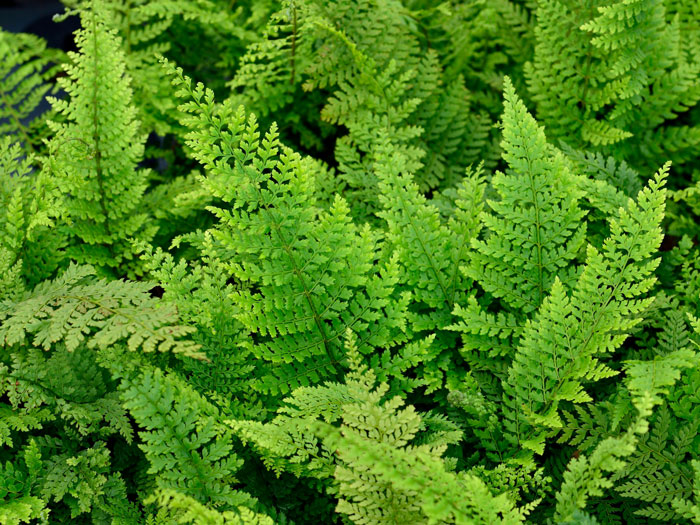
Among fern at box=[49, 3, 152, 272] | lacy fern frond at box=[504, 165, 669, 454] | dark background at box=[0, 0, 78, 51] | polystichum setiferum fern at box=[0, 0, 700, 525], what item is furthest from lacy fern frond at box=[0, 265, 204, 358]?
dark background at box=[0, 0, 78, 51]

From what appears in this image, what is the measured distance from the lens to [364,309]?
1.65 metres

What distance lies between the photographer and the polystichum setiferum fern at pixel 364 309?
1415mm

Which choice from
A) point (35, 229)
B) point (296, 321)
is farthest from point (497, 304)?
point (35, 229)

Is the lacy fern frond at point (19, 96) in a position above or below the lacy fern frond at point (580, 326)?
above

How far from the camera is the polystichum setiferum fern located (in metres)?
1.42

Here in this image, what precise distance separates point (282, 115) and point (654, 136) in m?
1.35

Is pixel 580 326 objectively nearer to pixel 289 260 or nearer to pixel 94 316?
pixel 289 260

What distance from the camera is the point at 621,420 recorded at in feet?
5.05

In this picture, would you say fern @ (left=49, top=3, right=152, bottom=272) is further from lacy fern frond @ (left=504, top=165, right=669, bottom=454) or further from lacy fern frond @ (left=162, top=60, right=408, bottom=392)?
lacy fern frond @ (left=504, top=165, right=669, bottom=454)

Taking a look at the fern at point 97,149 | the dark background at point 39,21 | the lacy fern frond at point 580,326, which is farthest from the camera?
the dark background at point 39,21

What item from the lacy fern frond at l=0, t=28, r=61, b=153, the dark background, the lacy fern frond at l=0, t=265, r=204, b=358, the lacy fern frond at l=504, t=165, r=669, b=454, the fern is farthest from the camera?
the dark background

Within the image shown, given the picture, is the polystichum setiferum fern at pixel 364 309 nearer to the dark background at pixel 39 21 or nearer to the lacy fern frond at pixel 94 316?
the lacy fern frond at pixel 94 316

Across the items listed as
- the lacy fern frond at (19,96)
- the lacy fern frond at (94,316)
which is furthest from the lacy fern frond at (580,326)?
the lacy fern frond at (19,96)

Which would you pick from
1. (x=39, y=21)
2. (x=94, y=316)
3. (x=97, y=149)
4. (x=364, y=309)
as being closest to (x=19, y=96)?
(x=97, y=149)
